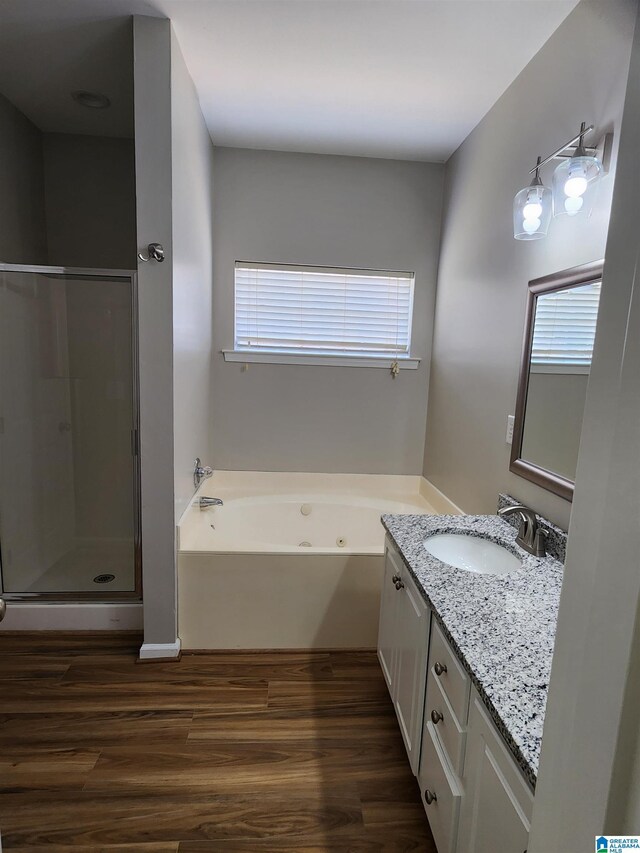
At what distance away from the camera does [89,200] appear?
282 cm

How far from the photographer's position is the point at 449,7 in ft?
5.30

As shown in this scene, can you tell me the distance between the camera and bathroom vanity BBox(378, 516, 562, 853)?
842 millimetres

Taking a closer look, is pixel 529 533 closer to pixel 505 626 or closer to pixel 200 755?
pixel 505 626

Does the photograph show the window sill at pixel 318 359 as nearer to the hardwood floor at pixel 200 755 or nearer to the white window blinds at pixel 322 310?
the white window blinds at pixel 322 310

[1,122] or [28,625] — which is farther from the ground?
[1,122]

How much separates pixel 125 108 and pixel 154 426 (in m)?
1.83

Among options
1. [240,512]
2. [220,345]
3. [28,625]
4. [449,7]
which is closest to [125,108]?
[220,345]

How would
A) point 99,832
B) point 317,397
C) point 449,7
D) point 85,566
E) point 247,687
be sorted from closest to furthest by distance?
point 99,832 → point 449,7 → point 247,687 → point 85,566 → point 317,397

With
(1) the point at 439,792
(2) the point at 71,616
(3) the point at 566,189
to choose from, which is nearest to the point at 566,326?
(3) the point at 566,189

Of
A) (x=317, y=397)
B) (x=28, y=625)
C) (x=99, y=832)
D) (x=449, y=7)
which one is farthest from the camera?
(x=317, y=397)

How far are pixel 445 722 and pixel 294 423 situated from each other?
7.09 feet

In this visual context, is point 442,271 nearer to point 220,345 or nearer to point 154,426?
point 220,345

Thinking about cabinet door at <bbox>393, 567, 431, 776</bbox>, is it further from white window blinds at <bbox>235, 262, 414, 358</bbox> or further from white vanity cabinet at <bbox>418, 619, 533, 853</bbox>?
white window blinds at <bbox>235, 262, 414, 358</bbox>

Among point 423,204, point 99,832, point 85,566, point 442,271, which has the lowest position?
point 99,832
